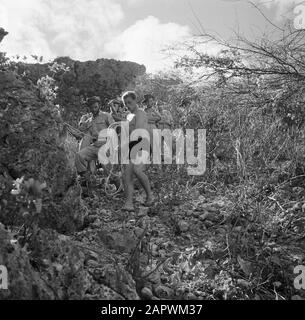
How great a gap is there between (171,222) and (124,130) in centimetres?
135

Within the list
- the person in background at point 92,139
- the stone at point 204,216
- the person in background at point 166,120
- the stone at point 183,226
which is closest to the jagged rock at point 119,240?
the stone at point 183,226

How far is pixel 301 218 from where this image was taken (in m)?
5.90

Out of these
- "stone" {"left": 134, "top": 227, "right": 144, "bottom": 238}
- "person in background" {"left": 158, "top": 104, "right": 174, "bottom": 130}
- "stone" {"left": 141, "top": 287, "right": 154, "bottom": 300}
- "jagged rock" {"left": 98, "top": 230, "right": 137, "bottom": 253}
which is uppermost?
"person in background" {"left": 158, "top": 104, "right": 174, "bottom": 130}

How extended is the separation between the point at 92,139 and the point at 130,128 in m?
1.23

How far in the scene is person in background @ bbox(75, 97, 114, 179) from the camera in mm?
7055

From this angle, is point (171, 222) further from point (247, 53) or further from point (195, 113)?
point (195, 113)

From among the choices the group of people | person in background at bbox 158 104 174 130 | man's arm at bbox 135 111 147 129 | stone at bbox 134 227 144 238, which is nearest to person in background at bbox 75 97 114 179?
the group of people

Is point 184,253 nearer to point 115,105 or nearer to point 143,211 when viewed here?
point 143,211

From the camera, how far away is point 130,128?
20.6 feet

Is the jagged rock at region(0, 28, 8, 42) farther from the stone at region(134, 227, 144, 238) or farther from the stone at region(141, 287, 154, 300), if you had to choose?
the stone at region(141, 287, 154, 300)

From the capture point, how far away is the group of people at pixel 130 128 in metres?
6.24
